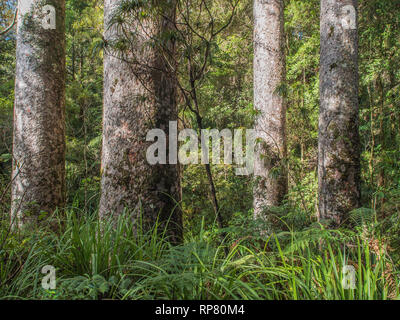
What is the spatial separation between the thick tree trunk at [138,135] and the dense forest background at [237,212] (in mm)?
240

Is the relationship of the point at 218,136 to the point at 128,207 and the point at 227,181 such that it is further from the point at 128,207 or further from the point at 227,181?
the point at 128,207

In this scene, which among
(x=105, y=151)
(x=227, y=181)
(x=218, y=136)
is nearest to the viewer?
(x=105, y=151)

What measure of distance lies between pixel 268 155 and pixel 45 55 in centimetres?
416

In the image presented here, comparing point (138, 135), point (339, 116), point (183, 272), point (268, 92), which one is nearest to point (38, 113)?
point (138, 135)

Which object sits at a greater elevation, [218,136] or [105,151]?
[218,136]

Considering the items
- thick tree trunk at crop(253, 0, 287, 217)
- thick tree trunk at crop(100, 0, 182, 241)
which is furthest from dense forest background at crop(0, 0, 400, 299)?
thick tree trunk at crop(253, 0, 287, 217)

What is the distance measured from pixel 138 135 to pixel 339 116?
2.47 meters

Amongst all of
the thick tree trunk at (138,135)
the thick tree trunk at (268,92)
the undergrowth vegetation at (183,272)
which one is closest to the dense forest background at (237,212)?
the undergrowth vegetation at (183,272)

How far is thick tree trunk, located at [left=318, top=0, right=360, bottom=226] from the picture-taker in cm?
331

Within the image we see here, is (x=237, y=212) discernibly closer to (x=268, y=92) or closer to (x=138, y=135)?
(x=268, y=92)

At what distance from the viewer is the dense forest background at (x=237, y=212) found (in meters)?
1.53

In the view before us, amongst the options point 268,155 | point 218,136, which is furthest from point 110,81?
point 218,136

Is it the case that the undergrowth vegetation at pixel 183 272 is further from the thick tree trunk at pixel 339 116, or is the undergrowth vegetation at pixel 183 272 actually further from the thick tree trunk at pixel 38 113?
the thick tree trunk at pixel 38 113
